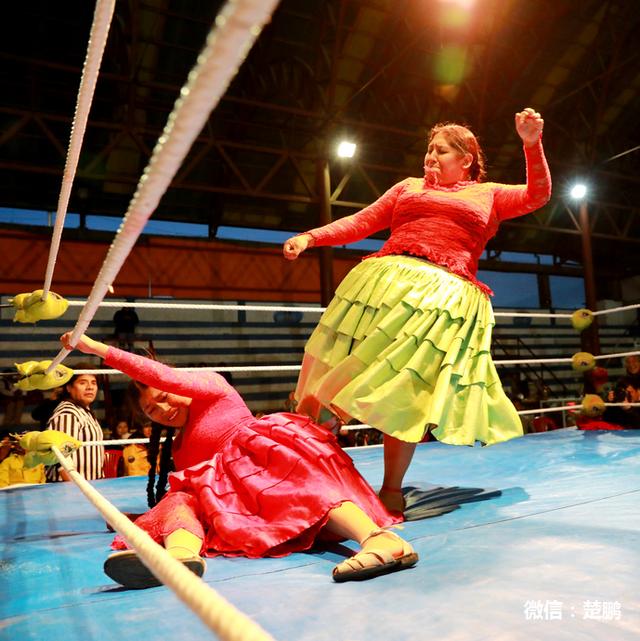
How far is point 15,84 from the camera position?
19.4ft

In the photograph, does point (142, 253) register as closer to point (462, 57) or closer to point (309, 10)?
point (309, 10)

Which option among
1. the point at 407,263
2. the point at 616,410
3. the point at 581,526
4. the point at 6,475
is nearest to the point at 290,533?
the point at 581,526

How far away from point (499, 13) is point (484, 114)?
54.9 inches

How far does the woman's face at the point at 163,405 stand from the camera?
125cm

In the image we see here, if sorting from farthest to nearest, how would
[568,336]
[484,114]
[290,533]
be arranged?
[568,336]
[484,114]
[290,533]

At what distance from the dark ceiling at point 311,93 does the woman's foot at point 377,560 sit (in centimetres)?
537

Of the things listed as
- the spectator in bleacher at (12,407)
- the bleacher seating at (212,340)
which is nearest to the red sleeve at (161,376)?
the spectator in bleacher at (12,407)

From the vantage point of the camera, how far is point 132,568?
84 cm

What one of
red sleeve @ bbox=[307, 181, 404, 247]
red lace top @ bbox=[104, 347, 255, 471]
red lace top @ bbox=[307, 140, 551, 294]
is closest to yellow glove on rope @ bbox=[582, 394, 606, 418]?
red lace top @ bbox=[307, 140, 551, 294]

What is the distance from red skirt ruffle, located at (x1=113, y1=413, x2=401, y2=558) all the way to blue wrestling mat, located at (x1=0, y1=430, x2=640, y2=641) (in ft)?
0.16

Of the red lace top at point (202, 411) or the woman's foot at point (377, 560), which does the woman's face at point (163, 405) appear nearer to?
the red lace top at point (202, 411)

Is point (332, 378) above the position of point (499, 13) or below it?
below

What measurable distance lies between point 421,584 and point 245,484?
0.42 m

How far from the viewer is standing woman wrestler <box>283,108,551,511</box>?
1.25 meters
